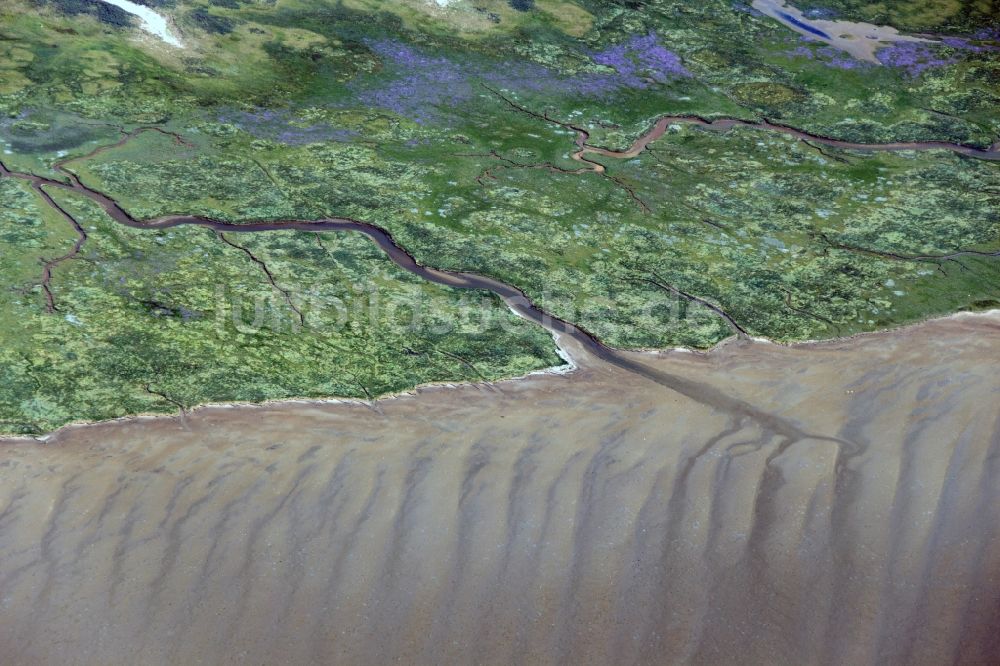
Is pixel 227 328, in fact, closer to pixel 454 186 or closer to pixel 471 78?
pixel 454 186

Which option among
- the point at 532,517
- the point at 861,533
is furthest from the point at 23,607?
the point at 861,533

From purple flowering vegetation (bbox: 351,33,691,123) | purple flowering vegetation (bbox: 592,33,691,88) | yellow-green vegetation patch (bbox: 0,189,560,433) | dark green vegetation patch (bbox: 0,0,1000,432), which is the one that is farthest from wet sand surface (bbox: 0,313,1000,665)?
purple flowering vegetation (bbox: 592,33,691,88)

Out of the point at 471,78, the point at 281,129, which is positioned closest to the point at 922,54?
the point at 471,78

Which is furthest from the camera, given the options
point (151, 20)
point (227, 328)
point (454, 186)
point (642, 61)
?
point (642, 61)

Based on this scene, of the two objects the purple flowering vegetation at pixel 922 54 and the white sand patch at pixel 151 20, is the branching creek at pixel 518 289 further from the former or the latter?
the white sand patch at pixel 151 20

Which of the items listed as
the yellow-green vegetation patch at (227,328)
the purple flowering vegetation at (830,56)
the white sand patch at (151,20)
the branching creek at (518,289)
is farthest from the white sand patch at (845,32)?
the white sand patch at (151,20)

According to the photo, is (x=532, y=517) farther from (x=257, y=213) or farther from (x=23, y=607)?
(x=257, y=213)

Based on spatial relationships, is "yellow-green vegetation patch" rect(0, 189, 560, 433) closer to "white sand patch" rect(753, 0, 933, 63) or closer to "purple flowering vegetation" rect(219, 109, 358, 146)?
"purple flowering vegetation" rect(219, 109, 358, 146)
